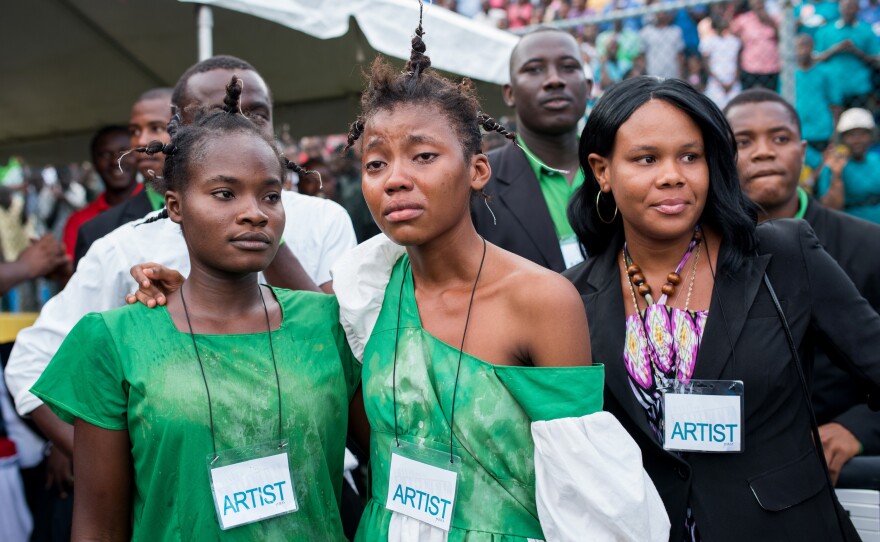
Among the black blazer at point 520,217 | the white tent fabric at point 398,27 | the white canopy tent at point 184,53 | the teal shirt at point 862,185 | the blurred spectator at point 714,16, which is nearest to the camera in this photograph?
the black blazer at point 520,217

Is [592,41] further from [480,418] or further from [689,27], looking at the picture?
[480,418]

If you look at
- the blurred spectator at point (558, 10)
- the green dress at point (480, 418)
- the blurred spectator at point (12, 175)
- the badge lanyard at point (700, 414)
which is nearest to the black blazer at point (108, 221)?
the green dress at point (480, 418)

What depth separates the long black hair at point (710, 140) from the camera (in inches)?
86.8

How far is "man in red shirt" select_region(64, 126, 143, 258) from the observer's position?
5.37m

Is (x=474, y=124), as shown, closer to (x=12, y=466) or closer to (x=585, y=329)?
(x=585, y=329)

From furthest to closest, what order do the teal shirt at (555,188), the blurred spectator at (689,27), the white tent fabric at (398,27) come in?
1. the blurred spectator at (689,27)
2. the white tent fabric at (398,27)
3. the teal shirt at (555,188)

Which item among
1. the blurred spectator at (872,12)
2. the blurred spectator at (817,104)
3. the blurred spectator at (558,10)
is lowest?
the blurred spectator at (817,104)

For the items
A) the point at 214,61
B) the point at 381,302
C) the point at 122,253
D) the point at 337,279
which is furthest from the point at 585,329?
the point at 214,61

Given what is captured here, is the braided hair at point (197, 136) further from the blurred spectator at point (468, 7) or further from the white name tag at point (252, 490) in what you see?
the blurred spectator at point (468, 7)

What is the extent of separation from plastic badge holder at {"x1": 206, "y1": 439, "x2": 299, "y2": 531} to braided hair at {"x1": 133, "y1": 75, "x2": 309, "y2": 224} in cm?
72

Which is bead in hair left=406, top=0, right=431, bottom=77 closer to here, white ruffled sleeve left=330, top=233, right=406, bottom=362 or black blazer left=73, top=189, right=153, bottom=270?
white ruffled sleeve left=330, top=233, right=406, bottom=362

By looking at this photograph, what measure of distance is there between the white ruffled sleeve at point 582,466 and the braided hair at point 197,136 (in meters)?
0.96

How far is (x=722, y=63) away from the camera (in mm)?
7133

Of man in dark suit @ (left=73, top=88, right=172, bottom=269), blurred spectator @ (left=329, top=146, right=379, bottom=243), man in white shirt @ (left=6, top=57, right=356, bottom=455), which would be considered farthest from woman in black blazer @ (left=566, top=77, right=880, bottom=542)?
blurred spectator @ (left=329, top=146, right=379, bottom=243)
